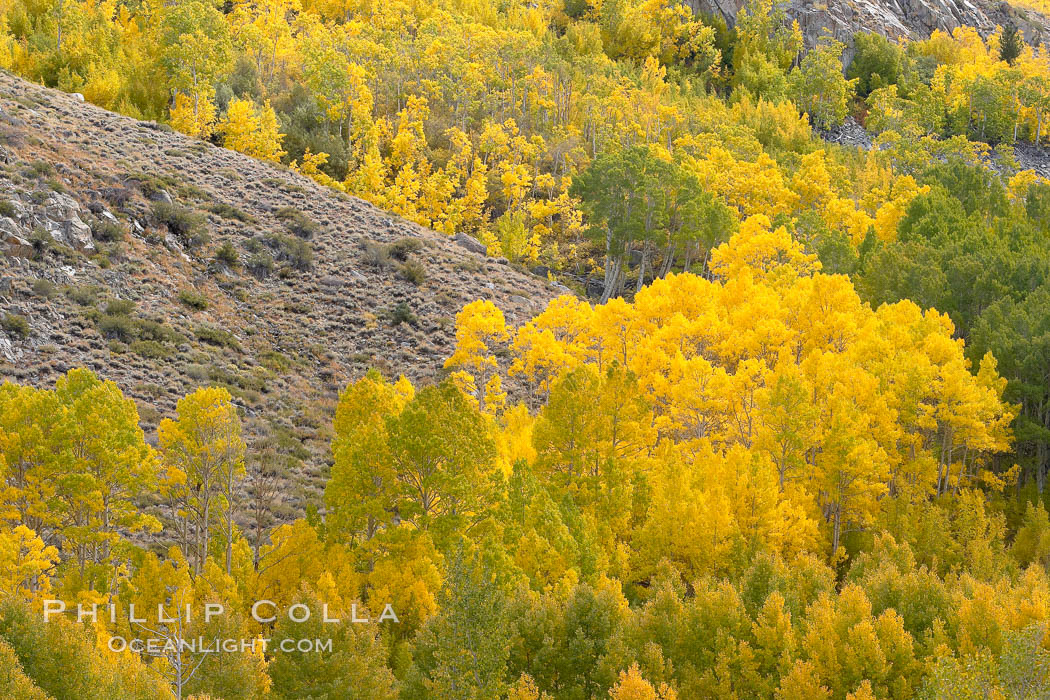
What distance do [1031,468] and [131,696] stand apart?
127 feet

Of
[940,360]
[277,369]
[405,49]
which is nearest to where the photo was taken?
[940,360]

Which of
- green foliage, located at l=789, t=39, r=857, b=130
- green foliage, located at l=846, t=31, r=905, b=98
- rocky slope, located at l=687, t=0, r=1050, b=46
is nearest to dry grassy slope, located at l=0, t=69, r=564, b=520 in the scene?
green foliage, located at l=789, t=39, r=857, b=130

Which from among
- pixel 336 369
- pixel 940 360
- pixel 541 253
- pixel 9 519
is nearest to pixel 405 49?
pixel 541 253

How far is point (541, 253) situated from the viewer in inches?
2773

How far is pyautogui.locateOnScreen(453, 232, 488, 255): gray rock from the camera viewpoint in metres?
68.2

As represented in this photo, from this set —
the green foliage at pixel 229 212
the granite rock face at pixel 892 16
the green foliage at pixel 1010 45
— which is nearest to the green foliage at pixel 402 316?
the green foliage at pixel 229 212

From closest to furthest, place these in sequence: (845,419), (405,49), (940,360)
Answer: (845,419) < (940,360) < (405,49)

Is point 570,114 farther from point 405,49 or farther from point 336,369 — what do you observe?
point 336,369

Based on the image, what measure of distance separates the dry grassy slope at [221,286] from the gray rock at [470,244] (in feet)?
2.26

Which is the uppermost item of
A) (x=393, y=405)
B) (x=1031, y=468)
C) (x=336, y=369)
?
(x=393, y=405)

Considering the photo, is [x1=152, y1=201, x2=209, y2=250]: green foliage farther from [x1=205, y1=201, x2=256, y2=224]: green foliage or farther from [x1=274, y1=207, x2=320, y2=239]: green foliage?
[x1=274, y1=207, x2=320, y2=239]: green foliage

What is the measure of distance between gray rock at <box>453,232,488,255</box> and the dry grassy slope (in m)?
0.69

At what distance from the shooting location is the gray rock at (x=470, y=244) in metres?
68.2

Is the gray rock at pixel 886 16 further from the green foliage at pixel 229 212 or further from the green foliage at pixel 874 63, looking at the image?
the green foliage at pixel 229 212
